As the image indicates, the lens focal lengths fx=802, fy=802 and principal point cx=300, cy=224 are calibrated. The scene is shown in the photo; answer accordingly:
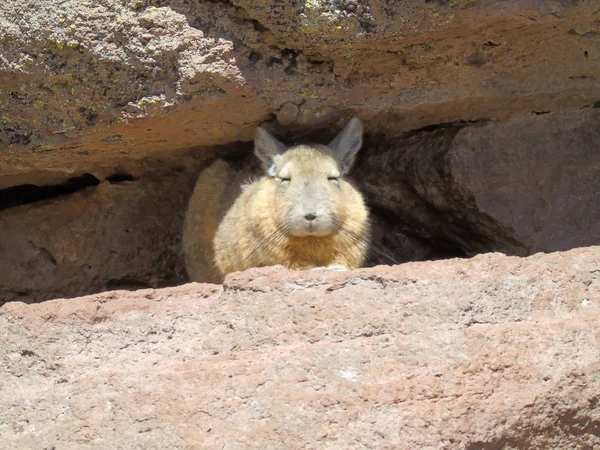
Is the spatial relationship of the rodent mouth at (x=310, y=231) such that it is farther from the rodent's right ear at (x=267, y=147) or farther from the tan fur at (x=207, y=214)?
the tan fur at (x=207, y=214)

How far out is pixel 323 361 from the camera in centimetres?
357

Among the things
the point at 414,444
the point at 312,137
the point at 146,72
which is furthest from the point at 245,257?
the point at 414,444

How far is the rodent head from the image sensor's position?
16.1ft

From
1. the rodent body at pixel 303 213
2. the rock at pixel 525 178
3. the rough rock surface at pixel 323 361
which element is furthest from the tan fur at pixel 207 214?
the rough rock surface at pixel 323 361

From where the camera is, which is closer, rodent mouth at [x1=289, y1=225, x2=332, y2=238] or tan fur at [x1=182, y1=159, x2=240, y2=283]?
rodent mouth at [x1=289, y1=225, x2=332, y2=238]

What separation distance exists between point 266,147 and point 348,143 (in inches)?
20.9

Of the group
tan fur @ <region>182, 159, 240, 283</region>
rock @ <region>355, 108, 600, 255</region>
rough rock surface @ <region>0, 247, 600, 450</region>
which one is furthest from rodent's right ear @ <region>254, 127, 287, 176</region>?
rough rock surface @ <region>0, 247, 600, 450</region>

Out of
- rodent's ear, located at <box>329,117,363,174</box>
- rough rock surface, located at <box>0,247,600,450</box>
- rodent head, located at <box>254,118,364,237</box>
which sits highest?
rodent's ear, located at <box>329,117,363,174</box>

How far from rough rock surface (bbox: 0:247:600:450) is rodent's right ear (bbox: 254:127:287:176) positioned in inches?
51.6

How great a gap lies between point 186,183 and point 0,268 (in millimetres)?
1449

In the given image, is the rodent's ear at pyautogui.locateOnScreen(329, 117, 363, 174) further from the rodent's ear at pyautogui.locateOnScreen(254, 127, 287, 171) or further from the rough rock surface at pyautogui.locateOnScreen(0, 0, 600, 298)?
the rodent's ear at pyautogui.locateOnScreen(254, 127, 287, 171)

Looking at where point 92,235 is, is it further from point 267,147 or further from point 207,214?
point 267,147

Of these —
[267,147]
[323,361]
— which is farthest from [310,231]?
[323,361]

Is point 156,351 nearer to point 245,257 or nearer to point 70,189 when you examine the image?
point 245,257
